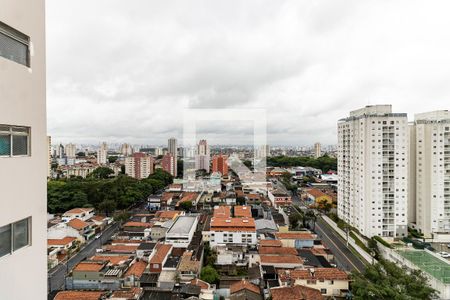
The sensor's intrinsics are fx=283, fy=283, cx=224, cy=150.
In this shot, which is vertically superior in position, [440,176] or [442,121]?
[442,121]

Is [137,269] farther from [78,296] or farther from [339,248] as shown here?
[339,248]

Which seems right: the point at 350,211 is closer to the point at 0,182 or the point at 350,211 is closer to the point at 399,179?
the point at 399,179

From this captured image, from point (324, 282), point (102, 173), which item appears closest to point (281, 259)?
point (324, 282)

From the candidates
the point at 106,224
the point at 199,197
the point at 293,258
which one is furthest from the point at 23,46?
the point at 199,197

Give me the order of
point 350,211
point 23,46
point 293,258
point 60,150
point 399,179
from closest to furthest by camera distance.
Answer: point 23,46
point 293,258
point 399,179
point 350,211
point 60,150

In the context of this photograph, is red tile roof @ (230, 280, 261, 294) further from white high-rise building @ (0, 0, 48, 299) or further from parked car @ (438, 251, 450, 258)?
parked car @ (438, 251, 450, 258)

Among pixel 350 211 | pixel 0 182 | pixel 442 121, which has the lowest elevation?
pixel 350 211
